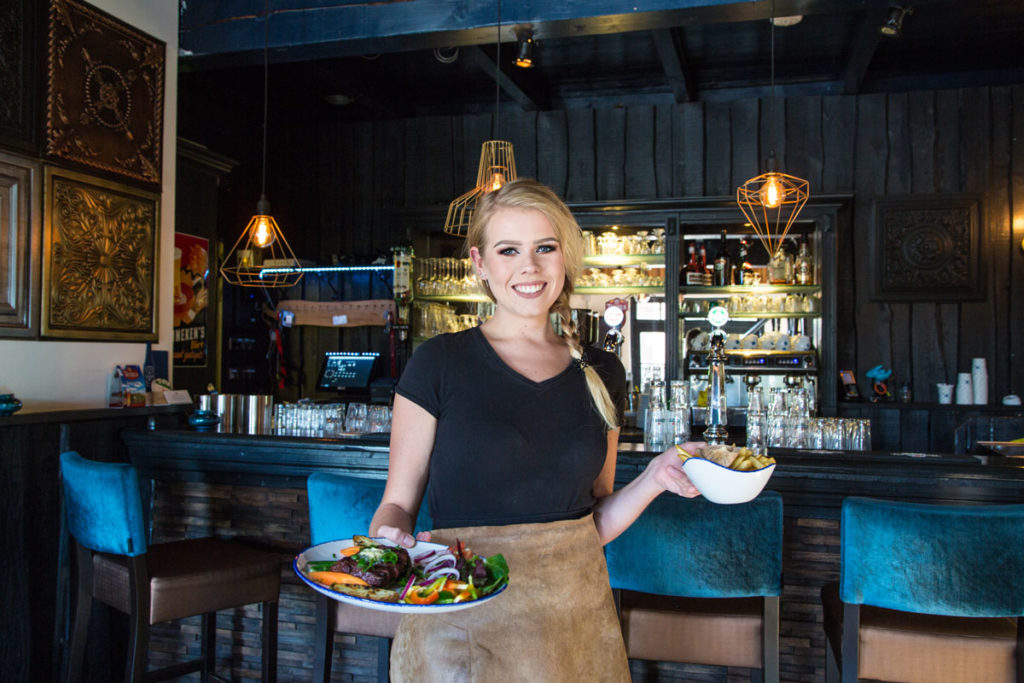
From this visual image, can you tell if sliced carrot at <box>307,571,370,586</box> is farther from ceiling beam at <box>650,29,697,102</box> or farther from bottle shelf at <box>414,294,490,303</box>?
bottle shelf at <box>414,294,490,303</box>

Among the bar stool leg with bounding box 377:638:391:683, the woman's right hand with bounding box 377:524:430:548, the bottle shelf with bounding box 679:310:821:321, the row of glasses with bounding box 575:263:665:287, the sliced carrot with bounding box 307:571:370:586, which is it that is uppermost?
the row of glasses with bounding box 575:263:665:287

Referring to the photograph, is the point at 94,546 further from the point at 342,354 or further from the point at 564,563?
the point at 342,354

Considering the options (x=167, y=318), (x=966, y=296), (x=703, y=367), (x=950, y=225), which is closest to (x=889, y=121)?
(x=950, y=225)

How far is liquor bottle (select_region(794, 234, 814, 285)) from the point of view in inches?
226

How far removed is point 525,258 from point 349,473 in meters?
1.69

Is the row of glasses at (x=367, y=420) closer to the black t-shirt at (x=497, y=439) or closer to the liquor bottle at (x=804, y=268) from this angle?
the black t-shirt at (x=497, y=439)

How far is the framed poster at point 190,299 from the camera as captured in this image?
544 centimetres

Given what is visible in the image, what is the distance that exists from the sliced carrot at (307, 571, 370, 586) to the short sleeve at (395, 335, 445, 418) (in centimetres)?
33

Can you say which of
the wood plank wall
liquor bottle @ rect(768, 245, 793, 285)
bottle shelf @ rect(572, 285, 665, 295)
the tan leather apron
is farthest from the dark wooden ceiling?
the tan leather apron

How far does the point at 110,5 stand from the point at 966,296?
5688 mm

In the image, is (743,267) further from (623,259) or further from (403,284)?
(403,284)

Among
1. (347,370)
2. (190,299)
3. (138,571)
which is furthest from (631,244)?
(138,571)

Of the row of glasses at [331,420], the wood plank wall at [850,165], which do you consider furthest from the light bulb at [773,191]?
the row of glasses at [331,420]

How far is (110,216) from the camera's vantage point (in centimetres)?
375
